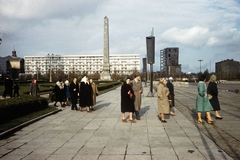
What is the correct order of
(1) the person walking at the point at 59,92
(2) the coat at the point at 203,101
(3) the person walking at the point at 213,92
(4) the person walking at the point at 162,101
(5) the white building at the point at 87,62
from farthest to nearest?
(5) the white building at the point at 87,62
(1) the person walking at the point at 59,92
(3) the person walking at the point at 213,92
(4) the person walking at the point at 162,101
(2) the coat at the point at 203,101

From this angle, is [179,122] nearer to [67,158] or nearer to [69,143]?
[69,143]

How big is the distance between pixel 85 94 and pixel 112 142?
5.99 meters

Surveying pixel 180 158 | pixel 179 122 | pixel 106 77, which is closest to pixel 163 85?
pixel 179 122

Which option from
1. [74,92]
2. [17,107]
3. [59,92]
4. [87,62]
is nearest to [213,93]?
[74,92]

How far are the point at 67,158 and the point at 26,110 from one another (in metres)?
6.19

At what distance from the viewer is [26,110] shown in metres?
10.6

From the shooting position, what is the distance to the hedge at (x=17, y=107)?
880 cm

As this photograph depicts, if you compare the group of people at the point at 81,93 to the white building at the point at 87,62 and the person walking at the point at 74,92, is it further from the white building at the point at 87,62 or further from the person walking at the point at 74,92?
the white building at the point at 87,62

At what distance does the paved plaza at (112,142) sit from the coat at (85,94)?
2.95m

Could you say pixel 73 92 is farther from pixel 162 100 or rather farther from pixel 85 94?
pixel 162 100

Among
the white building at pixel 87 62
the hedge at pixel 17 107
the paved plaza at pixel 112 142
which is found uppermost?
the white building at pixel 87 62

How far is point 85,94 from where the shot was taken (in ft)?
39.5

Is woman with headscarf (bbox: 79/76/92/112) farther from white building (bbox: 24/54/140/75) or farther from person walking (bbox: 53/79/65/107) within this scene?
white building (bbox: 24/54/140/75)

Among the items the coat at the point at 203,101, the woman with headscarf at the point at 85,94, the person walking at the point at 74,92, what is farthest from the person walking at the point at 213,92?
the person walking at the point at 74,92
